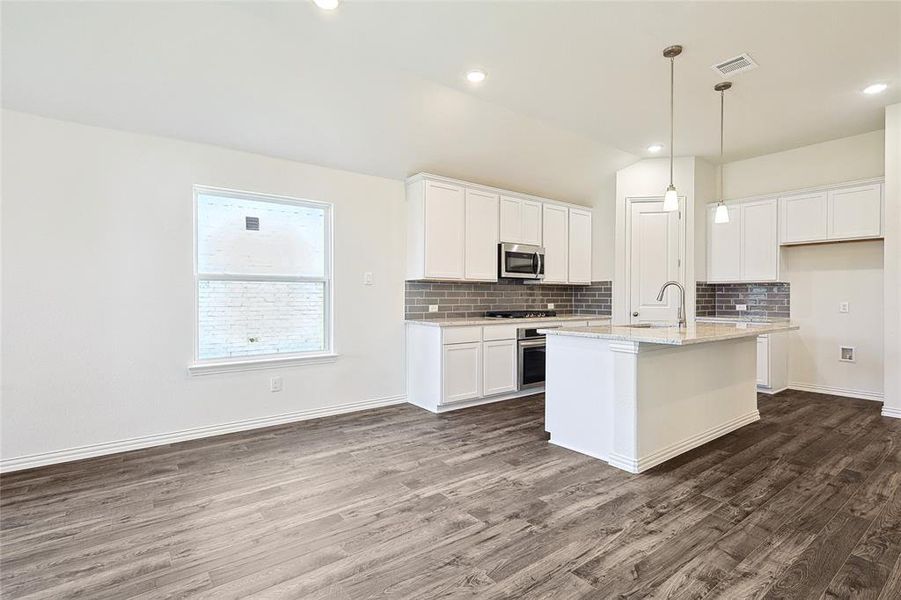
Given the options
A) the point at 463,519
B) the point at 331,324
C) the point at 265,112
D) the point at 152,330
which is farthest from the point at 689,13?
the point at 152,330

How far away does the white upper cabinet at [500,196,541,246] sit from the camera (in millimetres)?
5125

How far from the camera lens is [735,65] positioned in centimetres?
326

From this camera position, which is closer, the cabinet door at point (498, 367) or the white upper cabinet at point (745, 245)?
the cabinet door at point (498, 367)

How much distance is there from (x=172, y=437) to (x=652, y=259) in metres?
5.35

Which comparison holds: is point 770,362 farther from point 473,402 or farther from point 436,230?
point 436,230

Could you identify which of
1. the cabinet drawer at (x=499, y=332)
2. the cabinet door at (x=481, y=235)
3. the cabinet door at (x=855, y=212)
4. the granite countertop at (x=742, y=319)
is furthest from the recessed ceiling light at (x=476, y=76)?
the cabinet door at (x=855, y=212)

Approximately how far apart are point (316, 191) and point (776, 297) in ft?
17.5

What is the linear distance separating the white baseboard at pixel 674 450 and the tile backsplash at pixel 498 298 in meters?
2.45

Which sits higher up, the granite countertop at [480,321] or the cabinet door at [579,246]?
the cabinet door at [579,246]

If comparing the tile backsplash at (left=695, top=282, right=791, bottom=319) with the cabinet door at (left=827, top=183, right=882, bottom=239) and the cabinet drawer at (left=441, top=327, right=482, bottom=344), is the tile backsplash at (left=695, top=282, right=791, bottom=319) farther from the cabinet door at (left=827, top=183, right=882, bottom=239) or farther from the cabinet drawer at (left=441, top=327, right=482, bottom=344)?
the cabinet drawer at (left=441, top=327, right=482, bottom=344)

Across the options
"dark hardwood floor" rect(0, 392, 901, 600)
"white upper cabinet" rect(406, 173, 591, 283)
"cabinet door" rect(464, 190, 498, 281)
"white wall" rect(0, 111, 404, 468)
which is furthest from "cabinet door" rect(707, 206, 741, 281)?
"white wall" rect(0, 111, 404, 468)

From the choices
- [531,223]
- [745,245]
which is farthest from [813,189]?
[531,223]

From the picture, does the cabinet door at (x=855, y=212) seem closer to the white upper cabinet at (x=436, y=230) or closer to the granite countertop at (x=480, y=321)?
the granite countertop at (x=480, y=321)

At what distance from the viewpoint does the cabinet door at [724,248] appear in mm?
5320
